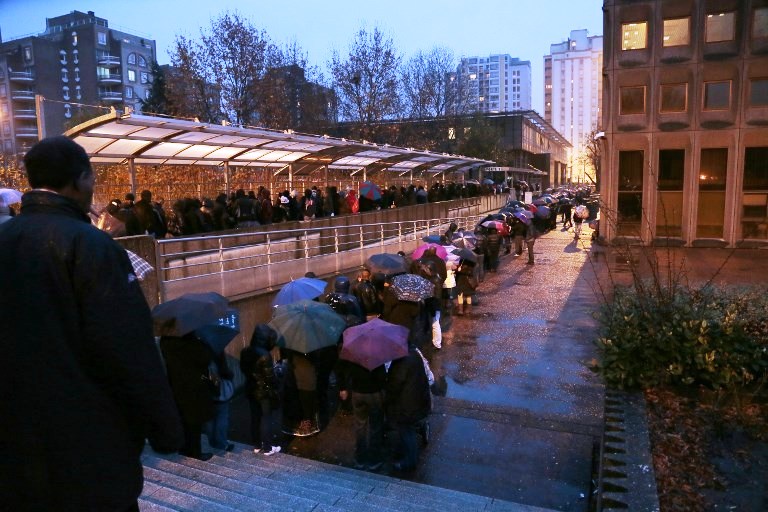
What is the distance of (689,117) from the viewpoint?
2447 cm

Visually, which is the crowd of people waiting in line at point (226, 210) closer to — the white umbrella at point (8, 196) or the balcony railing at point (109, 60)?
the white umbrella at point (8, 196)

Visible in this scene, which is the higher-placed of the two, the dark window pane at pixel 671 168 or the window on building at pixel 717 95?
the window on building at pixel 717 95

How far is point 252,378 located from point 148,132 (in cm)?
827

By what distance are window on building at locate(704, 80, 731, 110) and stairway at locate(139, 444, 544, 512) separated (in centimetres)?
2424

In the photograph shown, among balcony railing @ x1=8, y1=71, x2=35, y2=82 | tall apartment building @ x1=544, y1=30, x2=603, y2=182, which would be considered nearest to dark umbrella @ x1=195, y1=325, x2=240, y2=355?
balcony railing @ x1=8, y1=71, x2=35, y2=82

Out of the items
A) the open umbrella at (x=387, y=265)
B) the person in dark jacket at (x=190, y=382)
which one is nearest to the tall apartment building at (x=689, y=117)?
the open umbrella at (x=387, y=265)

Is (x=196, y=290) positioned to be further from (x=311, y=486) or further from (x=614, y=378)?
(x=614, y=378)

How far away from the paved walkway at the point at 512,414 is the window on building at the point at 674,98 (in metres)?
15.1

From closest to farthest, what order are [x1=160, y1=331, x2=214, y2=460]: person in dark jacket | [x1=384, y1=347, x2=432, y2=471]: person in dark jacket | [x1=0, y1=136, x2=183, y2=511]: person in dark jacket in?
[x1=0, y1=136, x2=183, y2=511]: person in dark jacket < [x1=160, y1=331, x2=214, y2=460]: person in dark jacket < [x1=384, y1=347, x2=432, y2=471]: person in dark jacket

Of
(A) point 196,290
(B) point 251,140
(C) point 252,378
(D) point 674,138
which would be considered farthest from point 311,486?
(D) point 674,138

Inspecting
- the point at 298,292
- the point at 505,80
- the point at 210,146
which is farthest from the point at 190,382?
the point at 505,80

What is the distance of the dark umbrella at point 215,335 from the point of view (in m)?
5.86

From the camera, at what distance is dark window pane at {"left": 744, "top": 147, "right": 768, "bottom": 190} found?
23.7 metres

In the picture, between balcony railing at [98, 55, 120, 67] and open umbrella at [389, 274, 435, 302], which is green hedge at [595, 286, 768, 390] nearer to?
open umbrella at [389, 274, 435, 302]
